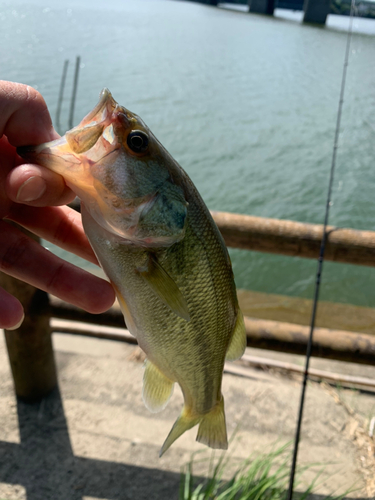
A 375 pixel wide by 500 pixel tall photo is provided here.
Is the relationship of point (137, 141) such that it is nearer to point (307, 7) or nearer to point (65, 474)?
point (65, 474)

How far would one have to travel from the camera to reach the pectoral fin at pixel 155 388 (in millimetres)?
1438

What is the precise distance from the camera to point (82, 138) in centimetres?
107

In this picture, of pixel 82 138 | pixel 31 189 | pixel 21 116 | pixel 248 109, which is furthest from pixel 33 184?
pixel 248 109

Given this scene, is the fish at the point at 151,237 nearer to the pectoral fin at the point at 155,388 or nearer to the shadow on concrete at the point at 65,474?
the pectoral fin at the point at 155,388

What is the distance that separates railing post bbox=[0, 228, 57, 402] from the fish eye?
157 cm

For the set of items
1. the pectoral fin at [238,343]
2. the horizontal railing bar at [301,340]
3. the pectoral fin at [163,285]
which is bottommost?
the horizontal railing bar at [301,340]

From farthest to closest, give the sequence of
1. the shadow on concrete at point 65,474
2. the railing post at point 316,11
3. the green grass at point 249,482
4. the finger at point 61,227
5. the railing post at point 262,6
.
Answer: the railing post at point 262,6 < the railing post at point 316,11 < the shadow on concrete at point 65,474 < the green grass at point 249,482 < the finger at point 61,227

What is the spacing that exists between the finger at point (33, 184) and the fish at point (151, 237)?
0.04 metres

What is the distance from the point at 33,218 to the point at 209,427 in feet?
3.32

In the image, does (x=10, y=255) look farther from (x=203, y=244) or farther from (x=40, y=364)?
(x=40, y=364)

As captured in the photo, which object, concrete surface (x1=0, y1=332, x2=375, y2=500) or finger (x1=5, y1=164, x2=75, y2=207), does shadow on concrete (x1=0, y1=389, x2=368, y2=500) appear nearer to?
concrete surface (x1=0, y1=332, x2=375, y2=500)

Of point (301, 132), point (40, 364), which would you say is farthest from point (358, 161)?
point (40, 364)

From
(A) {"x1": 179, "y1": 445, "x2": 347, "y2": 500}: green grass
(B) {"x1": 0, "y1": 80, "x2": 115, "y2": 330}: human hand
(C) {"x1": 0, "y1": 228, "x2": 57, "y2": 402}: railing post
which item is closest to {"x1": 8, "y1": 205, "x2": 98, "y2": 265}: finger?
(B) {"x1": 0, "y1": 80, "x2": 115, "y2": 330}: human hand

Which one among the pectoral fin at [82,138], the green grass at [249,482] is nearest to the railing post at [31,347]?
the green grass at [249,482]
